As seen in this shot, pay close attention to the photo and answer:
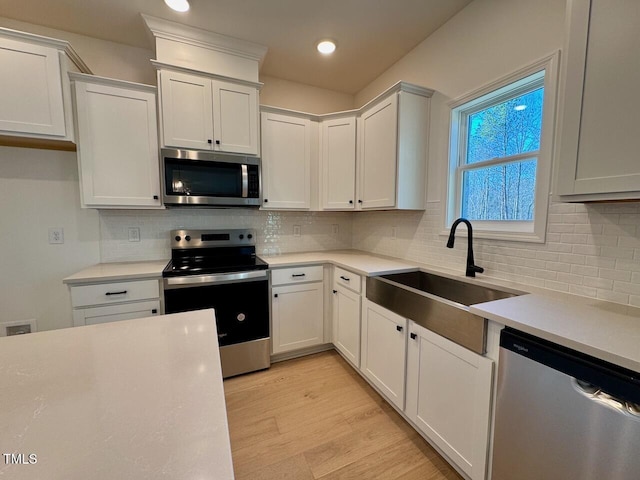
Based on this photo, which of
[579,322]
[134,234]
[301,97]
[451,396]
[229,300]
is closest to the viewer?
[579,322]

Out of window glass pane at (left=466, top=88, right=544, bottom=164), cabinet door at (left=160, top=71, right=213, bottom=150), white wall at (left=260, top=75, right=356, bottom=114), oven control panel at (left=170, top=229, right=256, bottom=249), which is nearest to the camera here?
window glass pane at (left=466, top=88, right=544, bottom=164)

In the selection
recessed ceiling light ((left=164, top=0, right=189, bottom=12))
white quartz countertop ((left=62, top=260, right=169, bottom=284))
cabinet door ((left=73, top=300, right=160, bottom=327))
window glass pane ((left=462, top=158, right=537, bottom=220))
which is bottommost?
cabinet door ((left=73, top=300, right=160, bottom=327))

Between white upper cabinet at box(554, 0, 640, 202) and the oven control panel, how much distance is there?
234 cm

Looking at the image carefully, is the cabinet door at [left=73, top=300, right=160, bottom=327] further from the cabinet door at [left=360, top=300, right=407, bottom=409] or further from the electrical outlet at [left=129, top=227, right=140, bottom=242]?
the cabinet door at [left=360, top=300, right=407, bottom=409]

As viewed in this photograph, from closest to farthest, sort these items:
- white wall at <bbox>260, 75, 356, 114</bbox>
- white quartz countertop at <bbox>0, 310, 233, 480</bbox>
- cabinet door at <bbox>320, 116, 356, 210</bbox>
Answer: white quartz countertop at <bbox>0, 310, 233, 480</bbox> < cabinet door at <bbox>320, 116, 356, 210</bbox> < white wall at <bbox>260, 75, 356, 114</bbox>

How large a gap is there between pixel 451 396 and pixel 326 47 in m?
2.66

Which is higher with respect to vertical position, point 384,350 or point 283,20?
point 283,20

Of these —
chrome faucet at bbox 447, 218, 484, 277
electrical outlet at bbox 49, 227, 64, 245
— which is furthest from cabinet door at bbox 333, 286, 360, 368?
electrical outlet at bbox 49, 227, 64, 245

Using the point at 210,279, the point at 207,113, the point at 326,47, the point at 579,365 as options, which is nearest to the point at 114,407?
the point at 579,365

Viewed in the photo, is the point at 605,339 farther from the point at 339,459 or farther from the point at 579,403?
the point at 339,459

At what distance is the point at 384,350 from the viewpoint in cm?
182

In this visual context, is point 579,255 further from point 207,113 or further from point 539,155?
point 207,113

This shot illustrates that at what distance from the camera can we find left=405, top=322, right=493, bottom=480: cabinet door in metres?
1.19

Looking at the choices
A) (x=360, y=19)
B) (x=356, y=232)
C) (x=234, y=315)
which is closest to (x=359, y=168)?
(x=356, y=232)
